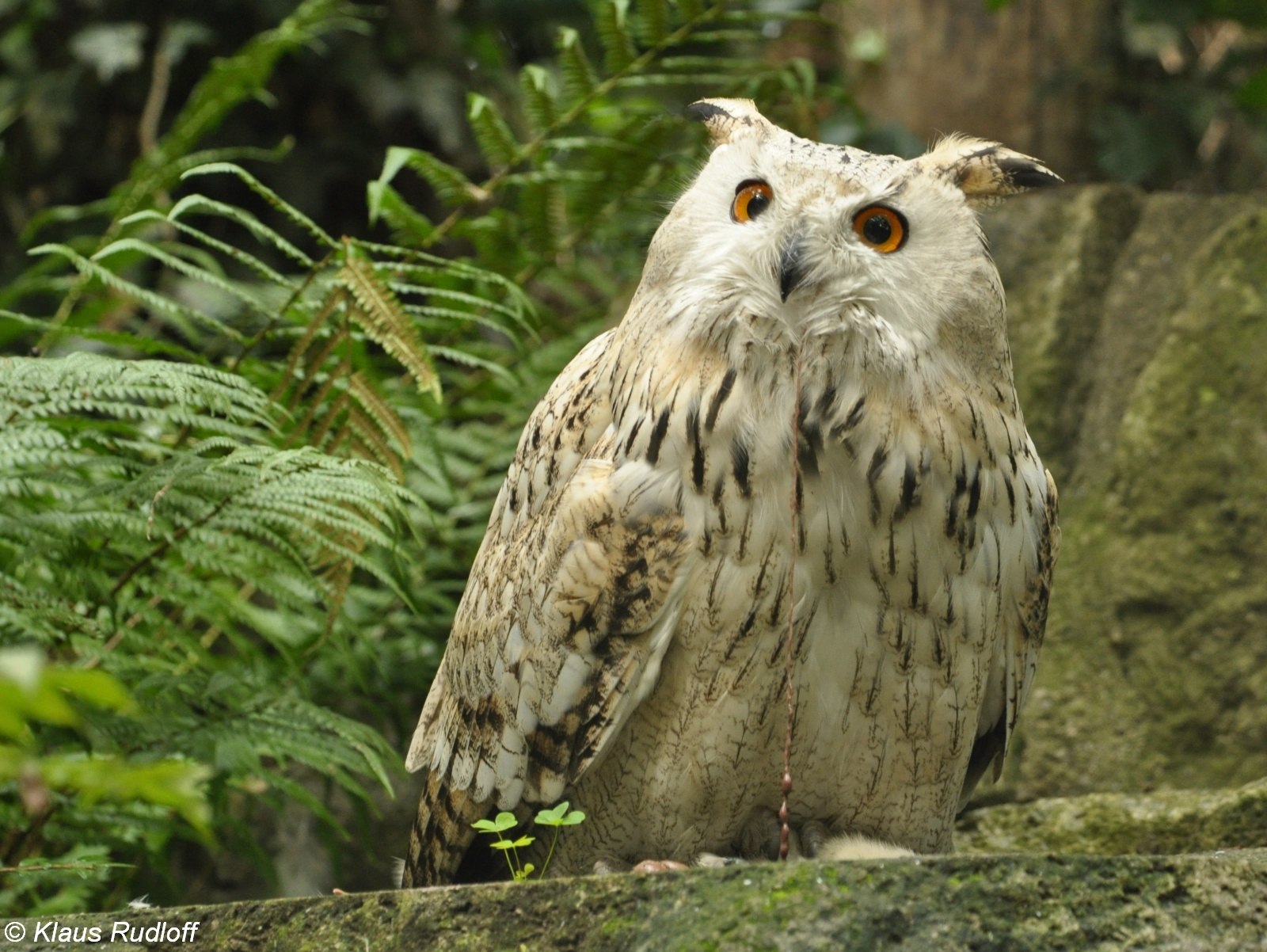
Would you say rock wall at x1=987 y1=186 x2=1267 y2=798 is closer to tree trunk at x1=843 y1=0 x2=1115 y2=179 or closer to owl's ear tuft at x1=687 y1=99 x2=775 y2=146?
tree trunk at x1=843 y1=0 x2=1115 y2=179

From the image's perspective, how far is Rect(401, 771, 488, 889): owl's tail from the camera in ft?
6.70

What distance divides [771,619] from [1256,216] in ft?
8.10

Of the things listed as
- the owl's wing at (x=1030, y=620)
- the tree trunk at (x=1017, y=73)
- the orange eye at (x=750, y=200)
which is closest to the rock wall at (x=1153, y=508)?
the tree trunk at (x=1017, y=73)

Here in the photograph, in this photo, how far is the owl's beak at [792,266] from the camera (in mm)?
1720

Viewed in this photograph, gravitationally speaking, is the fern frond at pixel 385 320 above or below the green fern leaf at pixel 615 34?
below

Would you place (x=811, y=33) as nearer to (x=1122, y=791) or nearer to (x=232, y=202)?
(x=232, y=202)

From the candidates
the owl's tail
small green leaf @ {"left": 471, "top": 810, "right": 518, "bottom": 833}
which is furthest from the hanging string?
the owl's tail

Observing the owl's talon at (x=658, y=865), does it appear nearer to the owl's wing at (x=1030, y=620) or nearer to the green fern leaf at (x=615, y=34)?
the owl's wing at (x=1030, y=620)

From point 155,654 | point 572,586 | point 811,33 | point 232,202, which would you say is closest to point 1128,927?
point 572,586

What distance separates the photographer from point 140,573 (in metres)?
2.43

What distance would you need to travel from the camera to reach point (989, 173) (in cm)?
196

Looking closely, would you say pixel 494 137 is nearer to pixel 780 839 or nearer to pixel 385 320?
pixel 385 320

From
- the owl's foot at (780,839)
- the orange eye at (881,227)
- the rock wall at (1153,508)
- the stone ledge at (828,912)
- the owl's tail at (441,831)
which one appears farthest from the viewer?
the rock wall at (1153,508)

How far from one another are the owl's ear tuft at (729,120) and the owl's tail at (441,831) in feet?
3.82
